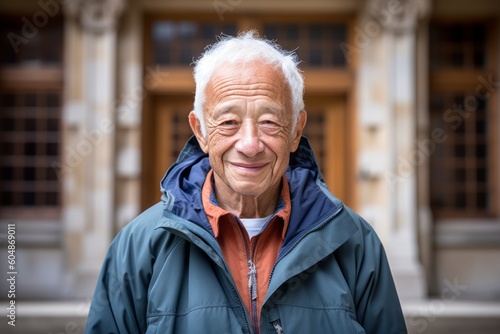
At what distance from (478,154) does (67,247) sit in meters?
4.27

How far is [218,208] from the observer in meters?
1.86

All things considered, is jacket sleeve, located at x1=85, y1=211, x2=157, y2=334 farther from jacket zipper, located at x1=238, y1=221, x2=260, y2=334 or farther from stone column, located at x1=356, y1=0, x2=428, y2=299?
stone column, located at x1=356, y1=0, x2=428, y2=299

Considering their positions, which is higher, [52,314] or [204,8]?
[204,8]

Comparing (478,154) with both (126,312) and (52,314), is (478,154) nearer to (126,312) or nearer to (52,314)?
(52,314)

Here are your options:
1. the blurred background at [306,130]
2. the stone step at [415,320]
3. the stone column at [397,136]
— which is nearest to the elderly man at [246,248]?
the stone step at [415,320]

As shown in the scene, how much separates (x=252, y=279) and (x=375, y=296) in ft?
1.16

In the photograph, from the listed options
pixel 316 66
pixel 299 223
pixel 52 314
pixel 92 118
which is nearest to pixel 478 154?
pixel 316 66

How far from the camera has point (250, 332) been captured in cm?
172

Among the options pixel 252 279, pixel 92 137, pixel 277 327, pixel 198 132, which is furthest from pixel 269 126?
pixel 92 137

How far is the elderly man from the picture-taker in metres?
1.73

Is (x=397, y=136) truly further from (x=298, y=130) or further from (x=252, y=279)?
(x=252, y=279)

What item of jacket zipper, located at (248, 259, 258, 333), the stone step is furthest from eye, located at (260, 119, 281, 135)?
the stone step

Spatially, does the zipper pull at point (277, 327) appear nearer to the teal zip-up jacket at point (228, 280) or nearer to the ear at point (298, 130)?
the teal zip-up jacket at point (228, 280)

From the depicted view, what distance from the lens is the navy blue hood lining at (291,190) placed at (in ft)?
6.01
